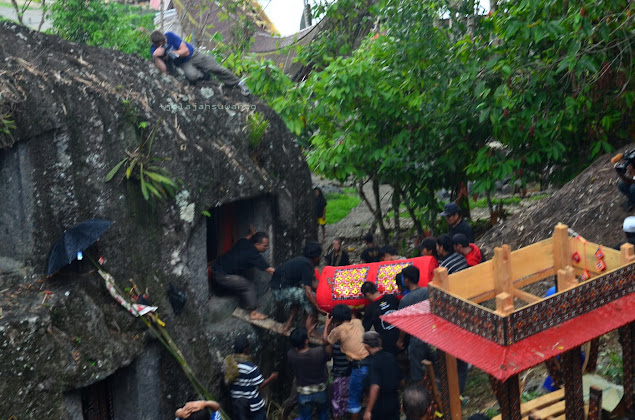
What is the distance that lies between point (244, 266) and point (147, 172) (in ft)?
6.21

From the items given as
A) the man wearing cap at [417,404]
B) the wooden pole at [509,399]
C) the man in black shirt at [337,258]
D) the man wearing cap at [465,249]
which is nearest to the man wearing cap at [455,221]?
the man wearing cap at [465,249]

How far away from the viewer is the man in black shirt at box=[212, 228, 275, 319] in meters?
9.05

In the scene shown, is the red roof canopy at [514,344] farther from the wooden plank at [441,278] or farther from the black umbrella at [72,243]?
the black umbrella at [72,243]

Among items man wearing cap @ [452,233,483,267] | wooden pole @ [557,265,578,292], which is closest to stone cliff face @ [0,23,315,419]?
man wearing cap @ [452,233,483,267]

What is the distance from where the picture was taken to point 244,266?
914 cm

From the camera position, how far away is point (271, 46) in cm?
2177

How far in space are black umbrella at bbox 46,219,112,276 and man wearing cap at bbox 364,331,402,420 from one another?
9.00ft

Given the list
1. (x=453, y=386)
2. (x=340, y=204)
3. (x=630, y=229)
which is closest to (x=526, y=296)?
(x=453, y=386)

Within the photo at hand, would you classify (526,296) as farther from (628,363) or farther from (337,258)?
(337,258)

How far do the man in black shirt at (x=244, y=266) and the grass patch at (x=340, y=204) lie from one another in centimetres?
850

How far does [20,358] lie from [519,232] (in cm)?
704

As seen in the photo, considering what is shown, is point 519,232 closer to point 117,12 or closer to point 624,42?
point 624,42

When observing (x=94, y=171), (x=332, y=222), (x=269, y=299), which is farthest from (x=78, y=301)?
(x=332, y=222)

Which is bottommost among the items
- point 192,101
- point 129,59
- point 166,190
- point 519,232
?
point 519,232
